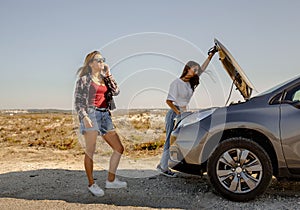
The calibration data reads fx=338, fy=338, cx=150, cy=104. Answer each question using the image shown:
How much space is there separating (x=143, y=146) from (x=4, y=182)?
5.48m

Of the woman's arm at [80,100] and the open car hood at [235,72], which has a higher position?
the open car hood at [235,72]

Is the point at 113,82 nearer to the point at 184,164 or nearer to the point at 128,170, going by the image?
the point at 184,164

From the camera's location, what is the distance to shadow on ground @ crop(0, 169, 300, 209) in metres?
4.29

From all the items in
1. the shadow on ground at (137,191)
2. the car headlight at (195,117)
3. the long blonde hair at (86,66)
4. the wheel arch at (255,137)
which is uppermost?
the long blonde hair at (86,66)

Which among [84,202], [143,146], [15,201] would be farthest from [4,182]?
[143,146]

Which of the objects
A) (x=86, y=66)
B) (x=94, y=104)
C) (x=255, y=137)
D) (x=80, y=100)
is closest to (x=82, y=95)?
(x=80, y=100)

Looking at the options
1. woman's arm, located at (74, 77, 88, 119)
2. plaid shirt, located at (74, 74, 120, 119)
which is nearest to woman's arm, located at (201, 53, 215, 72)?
plaid shirt, located at (74, 74, 120, 119)

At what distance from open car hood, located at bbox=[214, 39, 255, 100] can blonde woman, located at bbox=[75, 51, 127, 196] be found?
68.2 inches

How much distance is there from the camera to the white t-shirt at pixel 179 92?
5629 mm

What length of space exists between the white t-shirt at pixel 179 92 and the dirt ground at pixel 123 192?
49.9 inches

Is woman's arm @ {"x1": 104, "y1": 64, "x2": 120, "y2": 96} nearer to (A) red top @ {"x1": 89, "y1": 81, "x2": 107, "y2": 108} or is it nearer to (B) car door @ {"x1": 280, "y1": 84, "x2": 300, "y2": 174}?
(A) red top @ {"x1": 89, "y1": 81, "x2": 107, "y2": 108}

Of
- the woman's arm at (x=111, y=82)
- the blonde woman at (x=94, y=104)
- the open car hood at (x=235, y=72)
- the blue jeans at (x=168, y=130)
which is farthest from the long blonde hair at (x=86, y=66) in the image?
the open car hood at (x=235, y=72)

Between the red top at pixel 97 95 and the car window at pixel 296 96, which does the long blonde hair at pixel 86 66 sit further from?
the car window at pixel 296 96

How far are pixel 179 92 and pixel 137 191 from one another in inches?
70.3
